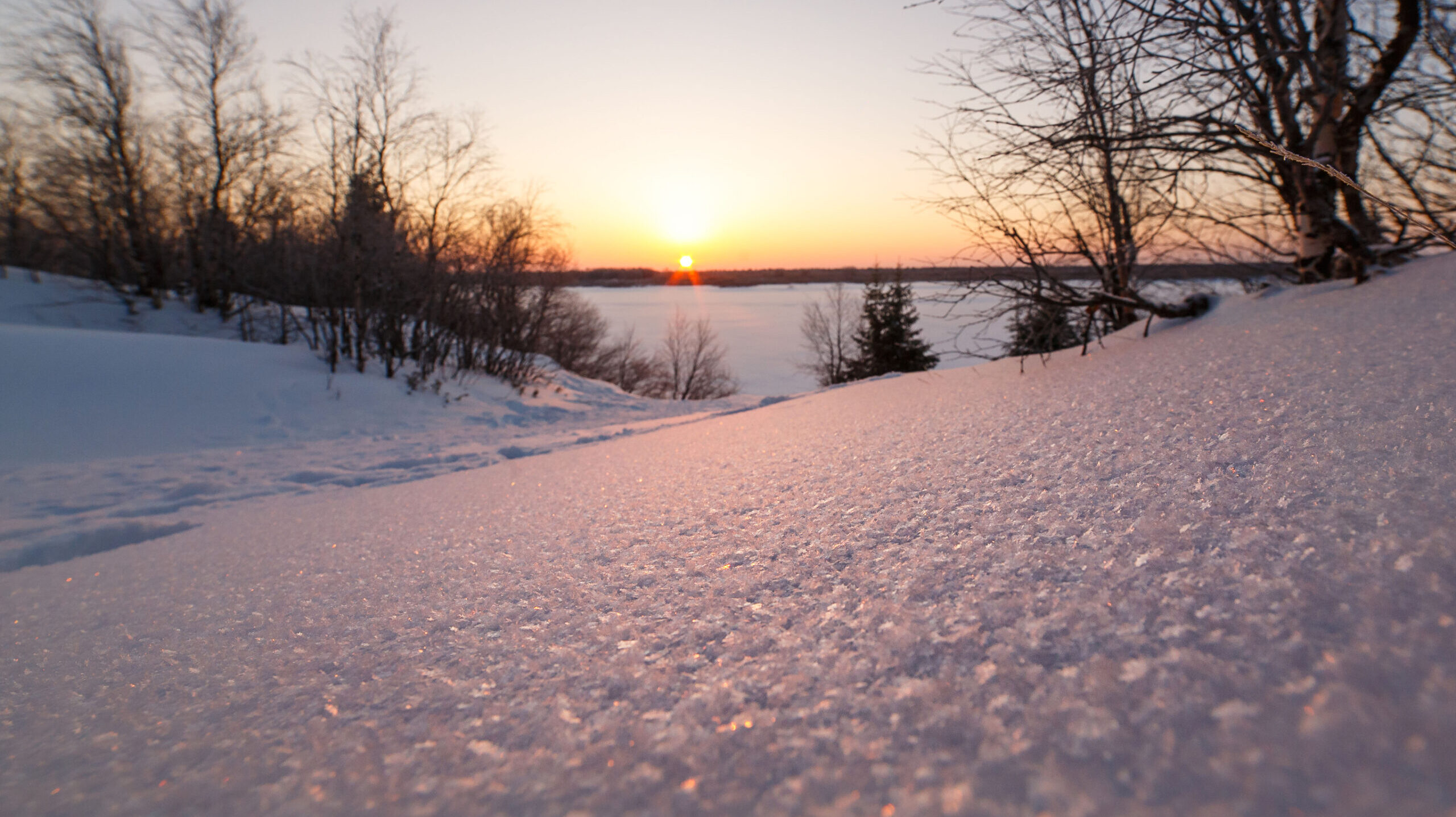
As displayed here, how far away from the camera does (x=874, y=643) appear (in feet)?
2.85

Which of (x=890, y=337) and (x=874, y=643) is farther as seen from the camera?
(x=890, y=337)

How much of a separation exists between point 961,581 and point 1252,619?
1.18ft

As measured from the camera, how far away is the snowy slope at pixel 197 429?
3.41 m

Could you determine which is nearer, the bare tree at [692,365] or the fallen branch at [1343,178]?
the fallen branch at [1343,178]

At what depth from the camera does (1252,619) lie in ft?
2.45

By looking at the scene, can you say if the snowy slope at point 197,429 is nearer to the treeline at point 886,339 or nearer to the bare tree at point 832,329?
the treeline at point 886,339

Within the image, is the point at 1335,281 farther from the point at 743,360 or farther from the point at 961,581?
the point at 743,360

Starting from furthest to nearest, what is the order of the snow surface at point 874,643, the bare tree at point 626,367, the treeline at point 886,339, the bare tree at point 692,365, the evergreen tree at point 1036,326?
the bare tree at point 692,365 < the bare tree at point 626,367 < the treeline at point 886,339 < the evergreen tree at point 1036,326 < the snow surface at point 874,643

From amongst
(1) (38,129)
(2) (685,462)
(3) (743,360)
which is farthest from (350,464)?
(3) (743,360)

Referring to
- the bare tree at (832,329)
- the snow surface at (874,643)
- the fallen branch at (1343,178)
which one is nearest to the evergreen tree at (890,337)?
the bare tree at (832,329)

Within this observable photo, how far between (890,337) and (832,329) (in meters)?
12.5

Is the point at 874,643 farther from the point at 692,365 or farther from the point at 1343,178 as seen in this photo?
the point at 692,365

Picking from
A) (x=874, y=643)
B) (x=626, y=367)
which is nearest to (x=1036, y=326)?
(x=874, y=643)

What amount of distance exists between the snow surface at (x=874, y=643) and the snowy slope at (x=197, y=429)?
79.4 inches
